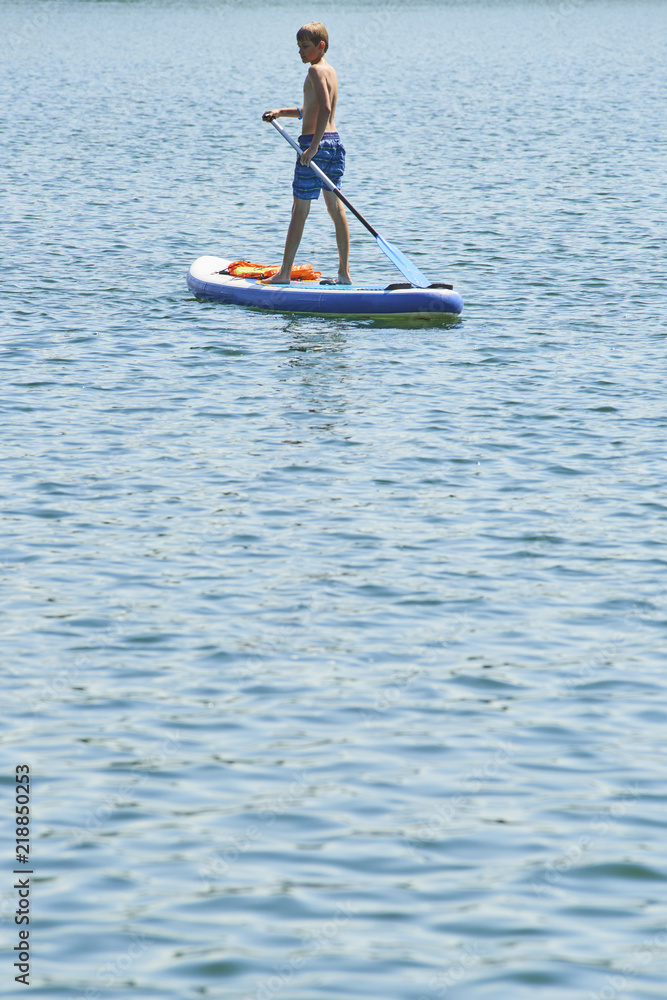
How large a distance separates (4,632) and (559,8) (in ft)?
303

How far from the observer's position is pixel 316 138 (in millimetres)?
13820

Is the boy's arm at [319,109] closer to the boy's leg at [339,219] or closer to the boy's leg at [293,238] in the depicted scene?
the boy's leg at [339,219]

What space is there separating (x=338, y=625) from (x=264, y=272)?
332 inches

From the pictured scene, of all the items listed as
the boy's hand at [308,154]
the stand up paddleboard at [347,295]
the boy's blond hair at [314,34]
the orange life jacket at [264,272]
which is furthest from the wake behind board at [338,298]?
the boy's blond hair at [314,34]

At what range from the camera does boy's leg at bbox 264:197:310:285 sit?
14.3 metres

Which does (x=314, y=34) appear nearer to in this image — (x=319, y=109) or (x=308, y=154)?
(x=319, y=109)

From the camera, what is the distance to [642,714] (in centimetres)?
672

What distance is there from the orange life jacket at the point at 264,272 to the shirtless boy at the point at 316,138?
23.8 inches

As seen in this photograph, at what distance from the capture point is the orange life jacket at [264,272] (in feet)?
50.4

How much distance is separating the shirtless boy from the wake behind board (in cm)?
36

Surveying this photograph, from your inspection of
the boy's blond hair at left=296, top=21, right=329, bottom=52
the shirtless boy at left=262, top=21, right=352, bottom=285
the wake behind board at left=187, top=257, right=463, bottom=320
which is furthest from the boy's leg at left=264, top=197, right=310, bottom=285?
the boy's blond hair at left=296, top=21, right=329, bottom=52

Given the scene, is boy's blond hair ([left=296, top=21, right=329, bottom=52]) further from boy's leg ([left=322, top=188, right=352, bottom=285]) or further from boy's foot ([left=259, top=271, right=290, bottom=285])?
boy's foot ([left=259, top=271, right=290, bottom=285])

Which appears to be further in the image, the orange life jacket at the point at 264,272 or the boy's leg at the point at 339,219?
the orange life jacket at the point at 264,272

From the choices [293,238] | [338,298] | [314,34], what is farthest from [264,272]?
[314,34]
